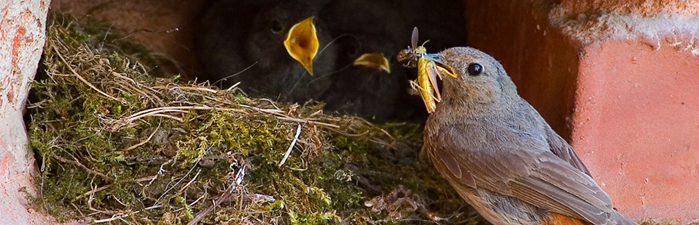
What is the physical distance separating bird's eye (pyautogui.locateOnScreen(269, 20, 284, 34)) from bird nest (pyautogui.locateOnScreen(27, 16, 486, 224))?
0.70 metres

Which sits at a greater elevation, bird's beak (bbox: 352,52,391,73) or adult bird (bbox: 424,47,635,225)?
adult bird (bbox: 424,47,635,225)

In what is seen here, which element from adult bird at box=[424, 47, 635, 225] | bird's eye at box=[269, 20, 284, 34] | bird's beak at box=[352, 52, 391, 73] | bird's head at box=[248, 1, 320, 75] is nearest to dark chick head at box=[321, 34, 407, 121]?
bird's beak at box=[352, 52, 391, 73]

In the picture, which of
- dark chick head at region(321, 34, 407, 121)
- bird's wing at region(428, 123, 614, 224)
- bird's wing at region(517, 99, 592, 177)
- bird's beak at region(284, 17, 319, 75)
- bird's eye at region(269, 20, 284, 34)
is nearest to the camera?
bird's wing at region(428, 123, 614, 224)

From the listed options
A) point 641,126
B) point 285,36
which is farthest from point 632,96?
point 285,36

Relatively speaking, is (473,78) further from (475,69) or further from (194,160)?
(194,160)

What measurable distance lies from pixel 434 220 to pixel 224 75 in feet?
4.12

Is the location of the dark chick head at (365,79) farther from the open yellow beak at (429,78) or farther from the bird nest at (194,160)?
the open yellow beak at (429,78)

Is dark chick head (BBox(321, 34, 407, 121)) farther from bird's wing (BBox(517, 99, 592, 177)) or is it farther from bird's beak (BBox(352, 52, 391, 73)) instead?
bird's wing (BBox(517, 99, 592, 177))

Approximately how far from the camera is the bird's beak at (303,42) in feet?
9.32

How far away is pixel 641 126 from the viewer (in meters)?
1.91

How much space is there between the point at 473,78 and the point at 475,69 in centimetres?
3

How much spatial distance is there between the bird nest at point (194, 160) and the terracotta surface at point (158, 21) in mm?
740

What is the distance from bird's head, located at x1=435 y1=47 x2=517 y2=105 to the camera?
195 cm

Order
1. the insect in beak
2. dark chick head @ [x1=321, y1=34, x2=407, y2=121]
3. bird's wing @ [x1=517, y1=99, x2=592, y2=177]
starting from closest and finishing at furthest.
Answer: bird's wing @ [x1=517, y1=99, x2=592, y2=177], the insect in beak, dark chick head @ [x1=321, y1=34, x2=407, y2=121]
